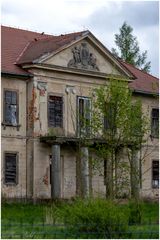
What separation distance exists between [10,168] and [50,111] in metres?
3.23

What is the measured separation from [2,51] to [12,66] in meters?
1.07

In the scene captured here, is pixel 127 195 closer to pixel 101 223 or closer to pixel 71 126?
pixel 71 126

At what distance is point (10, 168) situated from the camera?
107ft

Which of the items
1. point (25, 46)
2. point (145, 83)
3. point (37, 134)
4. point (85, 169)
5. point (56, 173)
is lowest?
point (56, 173)

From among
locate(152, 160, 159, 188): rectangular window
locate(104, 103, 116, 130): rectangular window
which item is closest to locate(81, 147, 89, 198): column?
locate(104, 103, 116, 130): rectangular window

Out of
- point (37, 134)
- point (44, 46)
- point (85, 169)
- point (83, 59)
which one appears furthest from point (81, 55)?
point (85, 169)

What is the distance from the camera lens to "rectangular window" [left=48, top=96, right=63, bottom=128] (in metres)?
33.9

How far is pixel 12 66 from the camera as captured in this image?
33.2 meters

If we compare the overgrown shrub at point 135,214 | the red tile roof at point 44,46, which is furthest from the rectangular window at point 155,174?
the overgrown shrub at point 135,214

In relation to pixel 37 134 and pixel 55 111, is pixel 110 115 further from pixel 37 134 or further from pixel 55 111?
pixel 55 111

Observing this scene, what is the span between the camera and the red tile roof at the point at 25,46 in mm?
33250

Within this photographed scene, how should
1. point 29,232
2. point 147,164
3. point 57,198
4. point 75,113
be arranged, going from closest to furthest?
point 29,232, point 57,198, point 75,113, point 147,164

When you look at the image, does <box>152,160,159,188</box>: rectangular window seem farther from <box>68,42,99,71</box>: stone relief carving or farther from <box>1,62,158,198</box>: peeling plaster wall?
<box>68,42,99,71</box>: stone relief carving

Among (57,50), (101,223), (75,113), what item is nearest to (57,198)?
(75,113)
